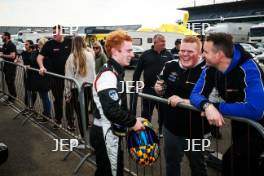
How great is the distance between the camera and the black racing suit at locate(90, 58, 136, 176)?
2.74 meters

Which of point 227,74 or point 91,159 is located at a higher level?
point 227,74

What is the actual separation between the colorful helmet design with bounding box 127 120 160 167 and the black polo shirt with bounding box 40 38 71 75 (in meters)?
3.84

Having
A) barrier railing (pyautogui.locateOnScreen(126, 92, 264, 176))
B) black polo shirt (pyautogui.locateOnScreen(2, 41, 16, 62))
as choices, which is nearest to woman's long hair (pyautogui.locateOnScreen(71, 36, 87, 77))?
barrier railing (pyautogui.locateOnScreen(126, 92, 264, 176))

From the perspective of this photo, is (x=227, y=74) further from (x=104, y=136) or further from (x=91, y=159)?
(x=91, y=159)

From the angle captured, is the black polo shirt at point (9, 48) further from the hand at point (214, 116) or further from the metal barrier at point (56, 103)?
the hand at point (214, 116)

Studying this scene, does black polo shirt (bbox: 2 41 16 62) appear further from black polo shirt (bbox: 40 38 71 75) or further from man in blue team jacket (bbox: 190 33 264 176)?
man in blue team jacket (bbox: 190 33 264 176)

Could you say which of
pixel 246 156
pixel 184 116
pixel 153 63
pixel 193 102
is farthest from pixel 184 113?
pixel 153 63

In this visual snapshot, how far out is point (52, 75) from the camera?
611cm

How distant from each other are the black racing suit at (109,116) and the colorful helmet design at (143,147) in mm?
142

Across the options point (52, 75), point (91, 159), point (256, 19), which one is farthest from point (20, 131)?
point (256, 19)

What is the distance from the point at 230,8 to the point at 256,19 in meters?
8.24

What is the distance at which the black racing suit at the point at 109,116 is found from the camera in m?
2.74

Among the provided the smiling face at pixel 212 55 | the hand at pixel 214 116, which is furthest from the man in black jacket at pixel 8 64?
the hand at pixel 214 116

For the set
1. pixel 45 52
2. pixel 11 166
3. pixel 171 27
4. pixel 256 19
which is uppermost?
pixel 256 19
